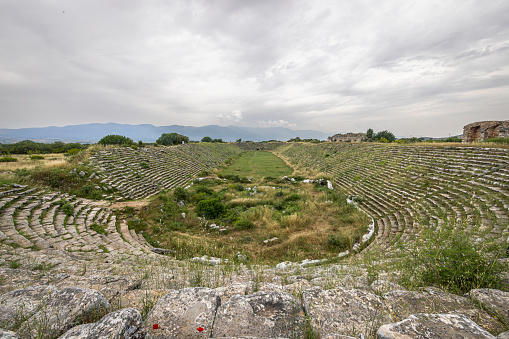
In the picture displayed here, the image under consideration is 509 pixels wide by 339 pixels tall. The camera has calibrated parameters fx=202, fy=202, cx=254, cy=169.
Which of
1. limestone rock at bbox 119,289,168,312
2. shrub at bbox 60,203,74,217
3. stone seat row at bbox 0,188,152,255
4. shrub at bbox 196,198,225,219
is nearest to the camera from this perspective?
limestone rock at bbox 119,289,168,312

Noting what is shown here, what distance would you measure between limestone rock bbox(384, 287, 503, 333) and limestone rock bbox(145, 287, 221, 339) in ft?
6.76

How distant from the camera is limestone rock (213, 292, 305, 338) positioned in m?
2.00

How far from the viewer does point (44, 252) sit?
5125 mm

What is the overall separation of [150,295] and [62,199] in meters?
10.2

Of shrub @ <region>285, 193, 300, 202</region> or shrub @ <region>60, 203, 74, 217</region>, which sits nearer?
shrub @ <region>60, 203, 74, 217</region>

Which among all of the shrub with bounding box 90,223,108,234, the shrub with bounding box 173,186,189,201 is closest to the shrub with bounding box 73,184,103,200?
the shrub with bounding box 173,186,189,201

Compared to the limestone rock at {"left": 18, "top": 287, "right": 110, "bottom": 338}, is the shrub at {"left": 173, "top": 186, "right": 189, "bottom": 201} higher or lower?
lower

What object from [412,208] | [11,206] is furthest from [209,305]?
[412,208]

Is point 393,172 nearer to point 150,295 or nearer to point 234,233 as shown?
point 234,233

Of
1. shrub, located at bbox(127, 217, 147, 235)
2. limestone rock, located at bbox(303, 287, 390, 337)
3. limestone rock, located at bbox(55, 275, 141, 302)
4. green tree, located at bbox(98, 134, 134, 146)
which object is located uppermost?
green tree, located at bbox(98, 134, 134, 146)

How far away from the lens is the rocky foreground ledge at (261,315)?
177 cm

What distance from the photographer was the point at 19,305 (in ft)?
7.30

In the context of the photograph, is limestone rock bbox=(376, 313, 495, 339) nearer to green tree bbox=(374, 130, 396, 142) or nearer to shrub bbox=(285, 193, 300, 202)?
shrub bbox=(285, 193, 300, 202)

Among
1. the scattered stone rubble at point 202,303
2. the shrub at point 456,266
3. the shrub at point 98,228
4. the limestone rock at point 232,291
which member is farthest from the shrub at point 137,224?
the shrub at point 456,266
